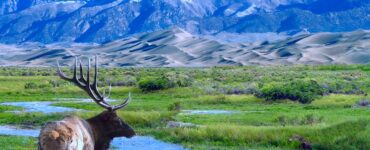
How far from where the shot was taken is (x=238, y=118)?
37.3 meters

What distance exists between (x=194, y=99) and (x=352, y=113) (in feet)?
52.0

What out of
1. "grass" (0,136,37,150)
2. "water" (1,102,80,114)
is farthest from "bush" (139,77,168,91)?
"grass" (0,136,37,150)

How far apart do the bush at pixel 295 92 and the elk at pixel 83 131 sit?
1233 inches

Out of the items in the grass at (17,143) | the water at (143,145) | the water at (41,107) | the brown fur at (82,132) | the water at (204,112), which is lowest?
the water at (204,112)

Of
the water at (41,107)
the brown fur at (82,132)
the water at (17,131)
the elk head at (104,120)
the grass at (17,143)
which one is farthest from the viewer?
the water at (41,107)

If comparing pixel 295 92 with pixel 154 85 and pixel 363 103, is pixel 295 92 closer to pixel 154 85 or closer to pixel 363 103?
pixel 363 103

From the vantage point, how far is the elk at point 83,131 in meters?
14.8

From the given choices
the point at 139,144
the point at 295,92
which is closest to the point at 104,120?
the point at 139,144

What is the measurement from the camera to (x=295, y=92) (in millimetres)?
49125

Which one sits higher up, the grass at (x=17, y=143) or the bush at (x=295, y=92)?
the grass at (x=17, y=143)

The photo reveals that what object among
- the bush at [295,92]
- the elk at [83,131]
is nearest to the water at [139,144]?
the elk at [83,131]

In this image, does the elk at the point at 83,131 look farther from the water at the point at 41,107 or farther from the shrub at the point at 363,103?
the shrub at the point at 363,103

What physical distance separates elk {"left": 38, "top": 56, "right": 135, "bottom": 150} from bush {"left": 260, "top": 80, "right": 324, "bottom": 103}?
31.3 metres

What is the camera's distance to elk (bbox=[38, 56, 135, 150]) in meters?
14.8
